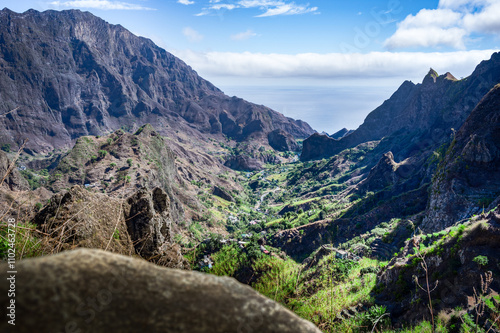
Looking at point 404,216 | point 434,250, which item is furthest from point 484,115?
point 434,250

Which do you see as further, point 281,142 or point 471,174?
point 281,142

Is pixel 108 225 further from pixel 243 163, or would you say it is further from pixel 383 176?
pixel 243 163

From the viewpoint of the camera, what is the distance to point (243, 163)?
154250 mm

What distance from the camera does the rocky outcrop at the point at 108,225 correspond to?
7054mm

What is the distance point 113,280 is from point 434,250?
16829mm

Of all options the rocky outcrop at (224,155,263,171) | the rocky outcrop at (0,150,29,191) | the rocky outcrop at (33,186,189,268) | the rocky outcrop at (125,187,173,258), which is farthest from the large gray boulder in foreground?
the rocky outcrop at (224,155,263,171)

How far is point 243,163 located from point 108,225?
146 m

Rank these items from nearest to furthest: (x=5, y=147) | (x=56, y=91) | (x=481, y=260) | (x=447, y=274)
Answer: (x=481, y=260) < (x=447, y=274) < (x=5, y=147) < (x=56, y=91)

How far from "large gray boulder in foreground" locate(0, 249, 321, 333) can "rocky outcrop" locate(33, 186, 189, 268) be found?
3.61 m

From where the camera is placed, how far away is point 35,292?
195cm

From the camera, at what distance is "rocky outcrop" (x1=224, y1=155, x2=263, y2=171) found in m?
153

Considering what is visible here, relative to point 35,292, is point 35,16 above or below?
above

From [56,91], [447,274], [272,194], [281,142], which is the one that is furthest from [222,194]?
[56,91]

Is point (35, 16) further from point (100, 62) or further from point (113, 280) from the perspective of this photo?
point (113, 280)
